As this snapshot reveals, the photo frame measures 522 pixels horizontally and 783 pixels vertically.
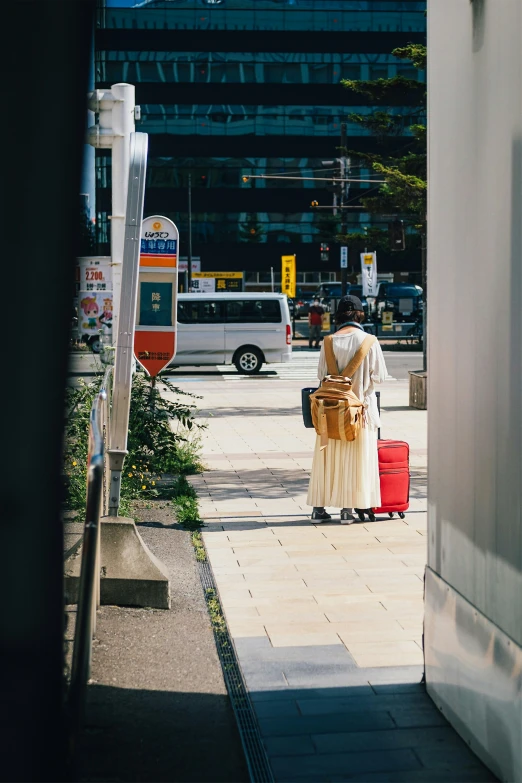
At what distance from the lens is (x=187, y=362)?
1084 inches

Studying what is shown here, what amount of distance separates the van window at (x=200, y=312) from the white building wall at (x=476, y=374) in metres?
23.6

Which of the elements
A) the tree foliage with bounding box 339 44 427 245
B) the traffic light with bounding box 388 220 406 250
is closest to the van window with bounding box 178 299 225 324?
the traffic light with bounding box 388 220 406 250

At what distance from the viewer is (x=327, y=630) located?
5285mm

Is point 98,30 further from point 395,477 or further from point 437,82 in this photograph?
point 395,477

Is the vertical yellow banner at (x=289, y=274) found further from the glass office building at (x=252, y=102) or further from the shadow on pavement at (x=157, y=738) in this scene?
the shadow on pavement at (x=157, y=738)

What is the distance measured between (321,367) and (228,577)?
2.03 metres

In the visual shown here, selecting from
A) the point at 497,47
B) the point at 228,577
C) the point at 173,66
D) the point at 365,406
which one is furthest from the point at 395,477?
the point at 173,66

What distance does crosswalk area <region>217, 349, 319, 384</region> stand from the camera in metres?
26.4

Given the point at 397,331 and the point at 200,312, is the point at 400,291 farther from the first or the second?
the point at 200,312

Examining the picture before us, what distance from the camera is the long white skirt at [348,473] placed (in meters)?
7.70

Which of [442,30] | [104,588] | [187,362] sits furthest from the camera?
[187,362]

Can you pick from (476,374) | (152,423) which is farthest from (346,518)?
(476,374)

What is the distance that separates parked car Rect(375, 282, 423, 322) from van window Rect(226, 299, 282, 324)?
1533 centimetres

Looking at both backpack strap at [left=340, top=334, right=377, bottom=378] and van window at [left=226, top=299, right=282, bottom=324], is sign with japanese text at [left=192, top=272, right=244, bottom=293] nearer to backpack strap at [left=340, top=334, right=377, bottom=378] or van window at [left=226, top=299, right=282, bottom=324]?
van window at [left=226, top=299, right=282, bottom=324]
